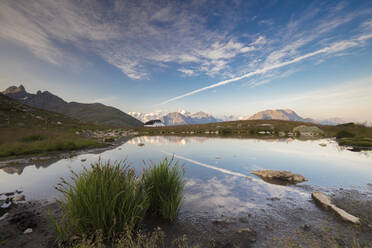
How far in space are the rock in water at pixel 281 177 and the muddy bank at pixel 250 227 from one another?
3.68m

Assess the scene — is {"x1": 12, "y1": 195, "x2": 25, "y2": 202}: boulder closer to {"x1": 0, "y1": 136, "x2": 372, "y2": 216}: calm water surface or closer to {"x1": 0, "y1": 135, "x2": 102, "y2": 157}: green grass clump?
{"x1": 0, "y1": 136, "x2": 372, "y2": 216}: calm water surface

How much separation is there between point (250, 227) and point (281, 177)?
26.0 feet

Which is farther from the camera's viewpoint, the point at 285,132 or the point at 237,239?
the point at 285,132

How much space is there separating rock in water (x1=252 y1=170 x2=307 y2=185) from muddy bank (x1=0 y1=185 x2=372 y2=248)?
12.1 feet

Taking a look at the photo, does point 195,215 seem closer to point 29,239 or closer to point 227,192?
point 227,192

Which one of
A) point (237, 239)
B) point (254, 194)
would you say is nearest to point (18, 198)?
point (237, 239)

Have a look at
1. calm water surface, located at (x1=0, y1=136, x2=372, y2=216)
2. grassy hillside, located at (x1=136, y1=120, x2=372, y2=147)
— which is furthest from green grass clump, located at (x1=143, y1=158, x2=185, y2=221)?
grassy hillside, located at (x1=136, y1=120, x2=372, y2=147)

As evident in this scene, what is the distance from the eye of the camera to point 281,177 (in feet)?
41.9

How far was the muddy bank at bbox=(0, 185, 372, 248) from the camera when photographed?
5621 millimetres

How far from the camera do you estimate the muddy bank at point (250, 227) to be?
5.62 meters

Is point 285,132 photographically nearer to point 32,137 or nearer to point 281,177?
point 281,177

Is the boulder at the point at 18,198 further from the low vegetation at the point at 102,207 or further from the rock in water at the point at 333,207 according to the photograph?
the rock in water at the point at 333,207

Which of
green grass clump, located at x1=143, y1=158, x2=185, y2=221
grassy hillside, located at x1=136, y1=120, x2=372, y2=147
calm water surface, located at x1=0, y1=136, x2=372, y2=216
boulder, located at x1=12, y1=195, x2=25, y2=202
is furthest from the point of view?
grassy hillside, located at x1=136, y1=120, x2=372, y2=147

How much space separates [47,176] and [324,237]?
17497 mm
